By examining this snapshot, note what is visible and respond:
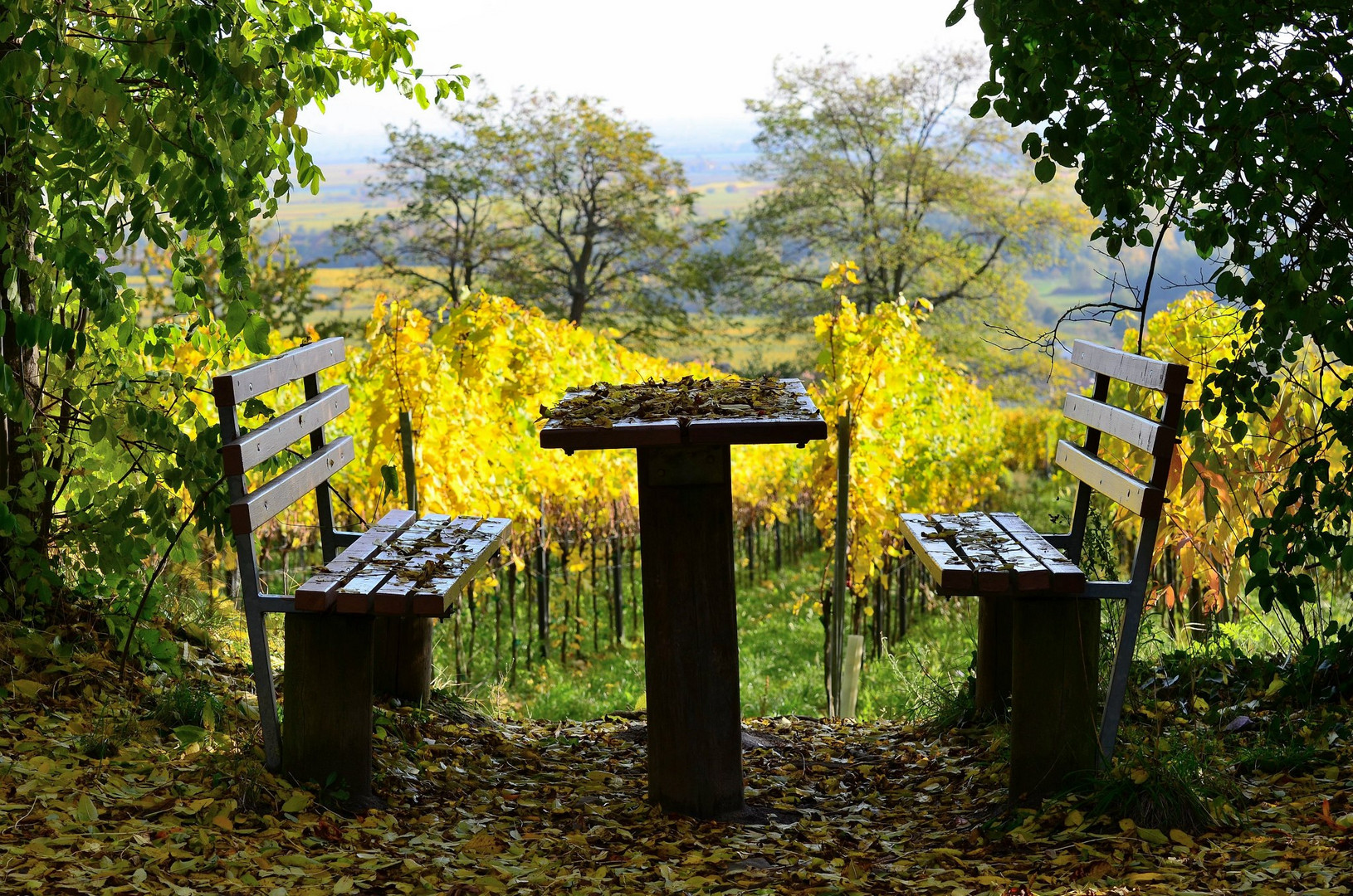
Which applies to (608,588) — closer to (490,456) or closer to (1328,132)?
(490,456)

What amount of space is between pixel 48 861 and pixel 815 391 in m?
4.82

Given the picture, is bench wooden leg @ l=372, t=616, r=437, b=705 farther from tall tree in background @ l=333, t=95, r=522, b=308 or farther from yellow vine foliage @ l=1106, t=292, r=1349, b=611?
tall tree in background @ l=333, t=95, r=522, b=308

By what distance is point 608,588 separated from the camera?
34.8ft

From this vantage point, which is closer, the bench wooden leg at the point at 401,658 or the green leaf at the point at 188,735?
the green leaf at the point at 188,735

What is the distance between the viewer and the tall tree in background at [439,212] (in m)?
27.6

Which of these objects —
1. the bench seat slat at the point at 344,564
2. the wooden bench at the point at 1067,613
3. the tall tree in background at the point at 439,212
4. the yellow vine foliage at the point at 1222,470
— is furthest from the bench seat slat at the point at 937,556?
the tall tree in background at the point at 439,212

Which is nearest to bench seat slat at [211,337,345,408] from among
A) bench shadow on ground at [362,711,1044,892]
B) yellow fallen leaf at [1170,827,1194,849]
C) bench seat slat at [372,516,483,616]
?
bench seat slat at [372,516,483,616]

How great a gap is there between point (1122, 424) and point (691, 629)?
1352mm

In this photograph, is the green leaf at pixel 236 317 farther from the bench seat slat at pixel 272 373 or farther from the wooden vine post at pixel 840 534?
the wooden vine post at pixel 840 534

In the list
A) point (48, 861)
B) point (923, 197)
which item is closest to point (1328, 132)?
point (48, 861)

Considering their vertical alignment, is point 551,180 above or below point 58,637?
above

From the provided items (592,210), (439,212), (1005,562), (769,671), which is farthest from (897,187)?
(1005,562)

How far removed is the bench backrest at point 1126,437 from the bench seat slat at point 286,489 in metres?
2.29

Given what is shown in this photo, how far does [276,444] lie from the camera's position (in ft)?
10.4
